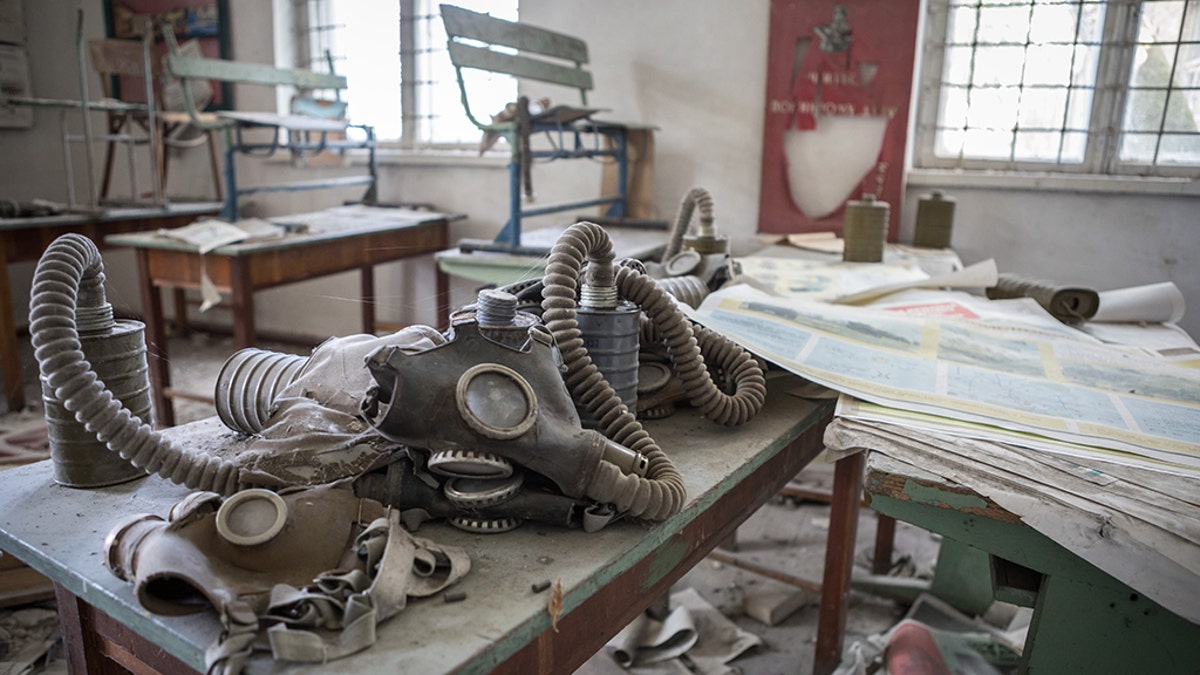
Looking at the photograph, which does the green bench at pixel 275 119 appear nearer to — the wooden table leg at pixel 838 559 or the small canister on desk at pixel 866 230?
the small canister on desk at pixel 866 230

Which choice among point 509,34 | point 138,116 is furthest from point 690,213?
point 138,116

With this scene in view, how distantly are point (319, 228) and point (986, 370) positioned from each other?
287 centimetres

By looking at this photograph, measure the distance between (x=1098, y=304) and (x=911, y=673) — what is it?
97 cm

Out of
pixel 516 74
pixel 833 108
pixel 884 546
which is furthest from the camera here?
pixel 833 108

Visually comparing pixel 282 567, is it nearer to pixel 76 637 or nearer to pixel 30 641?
pixel 76 637

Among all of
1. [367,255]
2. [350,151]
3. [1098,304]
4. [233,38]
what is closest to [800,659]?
[1098,304]

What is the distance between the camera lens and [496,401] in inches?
30.2

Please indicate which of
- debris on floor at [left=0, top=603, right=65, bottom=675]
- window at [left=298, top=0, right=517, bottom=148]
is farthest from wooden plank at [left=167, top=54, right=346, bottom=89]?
debris on floor at [left=0, top=603, right=65, bottom=675]

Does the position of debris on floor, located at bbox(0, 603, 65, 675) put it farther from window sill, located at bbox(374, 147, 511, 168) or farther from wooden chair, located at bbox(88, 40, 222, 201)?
wooden chair, located at bbox(88, 40, 222, 201)

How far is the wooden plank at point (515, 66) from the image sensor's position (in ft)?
8.80

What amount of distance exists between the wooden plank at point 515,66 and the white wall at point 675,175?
0.45m

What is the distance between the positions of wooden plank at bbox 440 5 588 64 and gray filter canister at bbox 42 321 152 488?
2000 millimetres

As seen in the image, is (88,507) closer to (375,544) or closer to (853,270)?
(375,544)

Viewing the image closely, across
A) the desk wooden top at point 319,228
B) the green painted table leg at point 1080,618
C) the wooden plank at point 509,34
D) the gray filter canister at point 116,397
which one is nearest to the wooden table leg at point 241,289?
the desk wooden top at point 319,228
